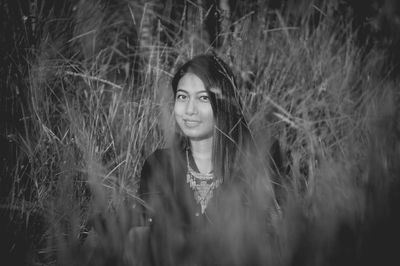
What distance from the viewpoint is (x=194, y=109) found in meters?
1.59

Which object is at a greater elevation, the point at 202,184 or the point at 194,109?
the point at 194,109

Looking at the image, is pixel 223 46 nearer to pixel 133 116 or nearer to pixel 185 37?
pixel 185 37

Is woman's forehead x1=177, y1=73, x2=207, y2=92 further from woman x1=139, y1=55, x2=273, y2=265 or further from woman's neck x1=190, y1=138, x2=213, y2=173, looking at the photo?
woman's neck x1=190, y1=138, x2=213, y2=173

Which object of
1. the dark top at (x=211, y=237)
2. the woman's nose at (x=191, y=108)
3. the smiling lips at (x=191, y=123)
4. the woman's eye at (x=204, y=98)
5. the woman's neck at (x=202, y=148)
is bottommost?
the dark top at (x=211, y=237)

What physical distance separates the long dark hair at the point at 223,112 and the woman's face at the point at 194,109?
0.02 metres

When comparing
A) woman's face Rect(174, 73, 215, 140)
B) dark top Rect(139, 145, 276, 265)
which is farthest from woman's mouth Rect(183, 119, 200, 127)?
dark top Rect(139, 145, 276, 265)

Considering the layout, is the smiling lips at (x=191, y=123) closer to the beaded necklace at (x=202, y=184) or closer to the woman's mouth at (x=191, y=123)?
the woman's mouth at (x=191, y=123)

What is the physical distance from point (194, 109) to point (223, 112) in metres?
0.11

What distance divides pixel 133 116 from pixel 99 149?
20cm

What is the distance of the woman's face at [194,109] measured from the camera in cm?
161

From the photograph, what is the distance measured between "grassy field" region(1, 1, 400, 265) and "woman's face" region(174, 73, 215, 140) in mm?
68

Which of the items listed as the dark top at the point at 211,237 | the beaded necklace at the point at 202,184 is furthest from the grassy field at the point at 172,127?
the beaded necklace at the point at 202,184

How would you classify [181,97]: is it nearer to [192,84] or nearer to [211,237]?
[192,84]

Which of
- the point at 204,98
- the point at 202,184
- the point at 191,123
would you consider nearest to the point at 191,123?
the point at 191,123
